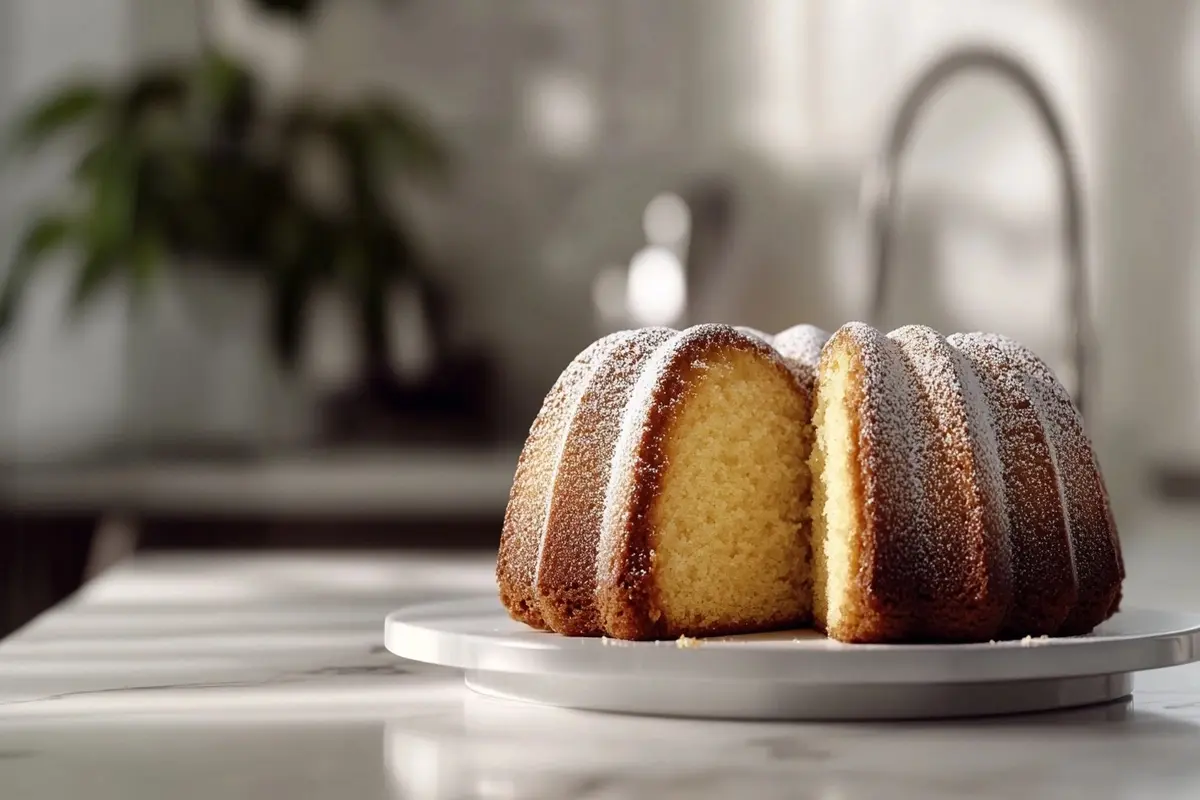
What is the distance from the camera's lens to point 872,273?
1.85 metres

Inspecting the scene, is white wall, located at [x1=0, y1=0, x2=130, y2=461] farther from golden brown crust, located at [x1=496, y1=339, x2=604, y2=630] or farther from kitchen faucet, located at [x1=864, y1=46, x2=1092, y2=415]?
golden brown crust, located at [x1=496, y1=339, x2=604, y2=630]

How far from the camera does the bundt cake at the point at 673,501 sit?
71 cm

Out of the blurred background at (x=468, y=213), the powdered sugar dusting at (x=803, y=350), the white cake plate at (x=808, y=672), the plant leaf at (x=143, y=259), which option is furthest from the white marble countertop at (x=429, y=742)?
the plant leaf at (x=143, y=259)

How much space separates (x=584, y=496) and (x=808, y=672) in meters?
0.19

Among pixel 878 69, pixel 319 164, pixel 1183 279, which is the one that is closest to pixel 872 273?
pixel 1183 279

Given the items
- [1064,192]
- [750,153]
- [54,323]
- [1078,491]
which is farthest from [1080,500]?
[54,323]

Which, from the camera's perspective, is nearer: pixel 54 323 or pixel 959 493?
pixel 959 493

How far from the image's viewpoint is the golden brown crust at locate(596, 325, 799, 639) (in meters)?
0.70

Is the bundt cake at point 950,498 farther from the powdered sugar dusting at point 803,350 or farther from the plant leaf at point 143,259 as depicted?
the plant leaf at point 143,259

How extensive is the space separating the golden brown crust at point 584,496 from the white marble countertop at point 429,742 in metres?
0.07

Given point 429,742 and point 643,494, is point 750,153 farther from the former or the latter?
point 429,742

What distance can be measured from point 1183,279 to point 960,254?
41cm

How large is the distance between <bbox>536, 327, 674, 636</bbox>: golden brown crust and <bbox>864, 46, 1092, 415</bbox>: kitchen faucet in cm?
104

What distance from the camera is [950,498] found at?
0.68 meters
